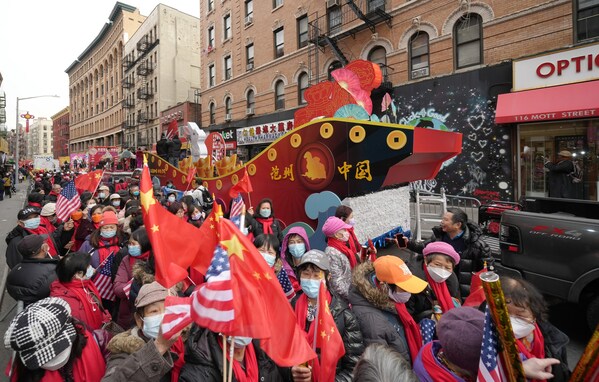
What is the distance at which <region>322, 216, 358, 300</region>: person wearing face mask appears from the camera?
335 cm

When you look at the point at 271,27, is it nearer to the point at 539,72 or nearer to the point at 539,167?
the point at 539,72

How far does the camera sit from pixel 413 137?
5965 millimetres

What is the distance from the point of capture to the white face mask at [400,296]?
2563 mm

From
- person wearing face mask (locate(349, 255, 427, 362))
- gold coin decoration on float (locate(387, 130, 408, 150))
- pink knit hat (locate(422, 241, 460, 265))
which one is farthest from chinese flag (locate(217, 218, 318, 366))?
gold coin decoration on float (locate(387, 130, 408, 150))

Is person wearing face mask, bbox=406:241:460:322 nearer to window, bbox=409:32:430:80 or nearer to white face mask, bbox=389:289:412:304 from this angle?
white face mask, bbox=389:289:412:304

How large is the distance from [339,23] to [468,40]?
21.1ft

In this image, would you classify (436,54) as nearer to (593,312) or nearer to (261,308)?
(593,312)

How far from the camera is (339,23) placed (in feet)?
52.7

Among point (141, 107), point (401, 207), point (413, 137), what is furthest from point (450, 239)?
point (141, 107)

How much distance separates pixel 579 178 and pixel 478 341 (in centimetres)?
1091

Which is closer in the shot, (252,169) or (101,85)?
(252,169)

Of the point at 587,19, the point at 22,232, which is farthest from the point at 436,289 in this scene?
the point at 587,19

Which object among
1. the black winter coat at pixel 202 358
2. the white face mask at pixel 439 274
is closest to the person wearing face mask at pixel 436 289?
the white face mask at pixel 439 274

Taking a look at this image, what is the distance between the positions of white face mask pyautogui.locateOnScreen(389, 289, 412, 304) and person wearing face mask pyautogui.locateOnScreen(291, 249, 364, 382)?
1.16 feet
